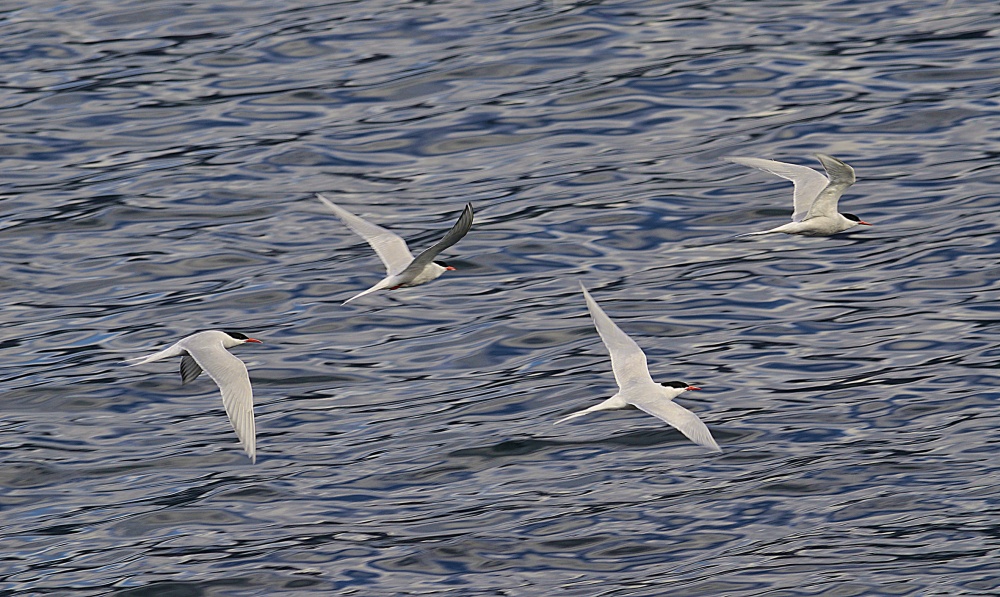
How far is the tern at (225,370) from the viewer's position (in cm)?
1229

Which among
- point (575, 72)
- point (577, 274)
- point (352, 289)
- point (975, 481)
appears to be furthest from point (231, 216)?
point (975, 481)

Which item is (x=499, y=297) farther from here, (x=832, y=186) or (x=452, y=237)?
(x=452, y=237)

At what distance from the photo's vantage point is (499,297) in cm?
1783


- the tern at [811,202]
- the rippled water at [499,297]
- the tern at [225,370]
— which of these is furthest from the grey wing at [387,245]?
the tern at [811,202]

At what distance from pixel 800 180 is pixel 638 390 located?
339cm

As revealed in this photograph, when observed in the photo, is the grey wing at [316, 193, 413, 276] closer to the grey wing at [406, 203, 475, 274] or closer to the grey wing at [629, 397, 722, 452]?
the grey wing at [406, 203, 475, 274]

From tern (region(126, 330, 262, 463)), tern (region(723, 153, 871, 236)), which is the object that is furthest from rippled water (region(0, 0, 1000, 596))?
tern (region(723, 153, 871, 236))

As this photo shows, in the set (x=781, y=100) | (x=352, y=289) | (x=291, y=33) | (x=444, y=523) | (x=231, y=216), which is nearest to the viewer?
(x=444, y=523)

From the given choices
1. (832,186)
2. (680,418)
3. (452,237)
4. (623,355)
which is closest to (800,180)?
(832,186)

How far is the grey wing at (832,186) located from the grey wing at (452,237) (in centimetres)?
320

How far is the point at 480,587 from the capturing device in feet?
41.0

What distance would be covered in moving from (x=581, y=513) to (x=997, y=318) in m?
5.26

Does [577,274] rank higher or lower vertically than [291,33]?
lower

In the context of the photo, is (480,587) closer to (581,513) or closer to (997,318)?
(581,513)
